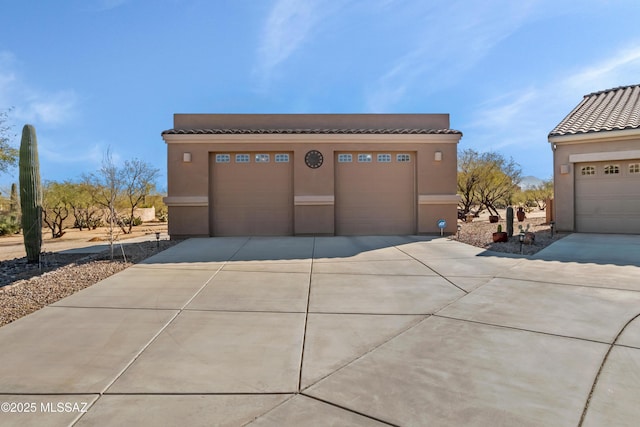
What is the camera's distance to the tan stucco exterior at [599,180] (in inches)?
490

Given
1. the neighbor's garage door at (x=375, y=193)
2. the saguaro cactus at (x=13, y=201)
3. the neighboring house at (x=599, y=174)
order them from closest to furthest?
the neighboring house at (x=599, y=174)
the neighbor's garage door at (x=375, y=193)
the saguaro cactus at (x=13, y=201)

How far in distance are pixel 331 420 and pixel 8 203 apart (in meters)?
30.3

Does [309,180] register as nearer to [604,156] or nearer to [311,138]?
[311,138]

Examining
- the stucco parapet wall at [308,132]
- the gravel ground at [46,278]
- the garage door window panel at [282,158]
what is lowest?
the gravel ground at [46,278]

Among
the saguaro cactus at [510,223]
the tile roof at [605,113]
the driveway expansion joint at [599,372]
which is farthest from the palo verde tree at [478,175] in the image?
the driveway expansion joint at [599,372]

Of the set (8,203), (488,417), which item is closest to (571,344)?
(488,417)

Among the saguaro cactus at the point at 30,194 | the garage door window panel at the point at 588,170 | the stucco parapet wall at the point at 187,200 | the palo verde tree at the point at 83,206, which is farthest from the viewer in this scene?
the palo verde tree at the point at 83,206

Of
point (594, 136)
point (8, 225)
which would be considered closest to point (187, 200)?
point (594, 136)

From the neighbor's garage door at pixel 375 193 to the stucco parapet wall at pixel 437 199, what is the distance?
0.45m

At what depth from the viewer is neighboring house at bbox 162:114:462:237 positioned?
554 inches

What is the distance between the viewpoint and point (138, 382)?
313 cm

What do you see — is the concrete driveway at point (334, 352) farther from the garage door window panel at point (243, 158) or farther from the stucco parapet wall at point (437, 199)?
the garage door window panel at point (243, 158)

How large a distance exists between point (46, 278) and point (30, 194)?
11.7ft

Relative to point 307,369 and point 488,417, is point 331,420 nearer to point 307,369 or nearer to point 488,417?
point 307,369
